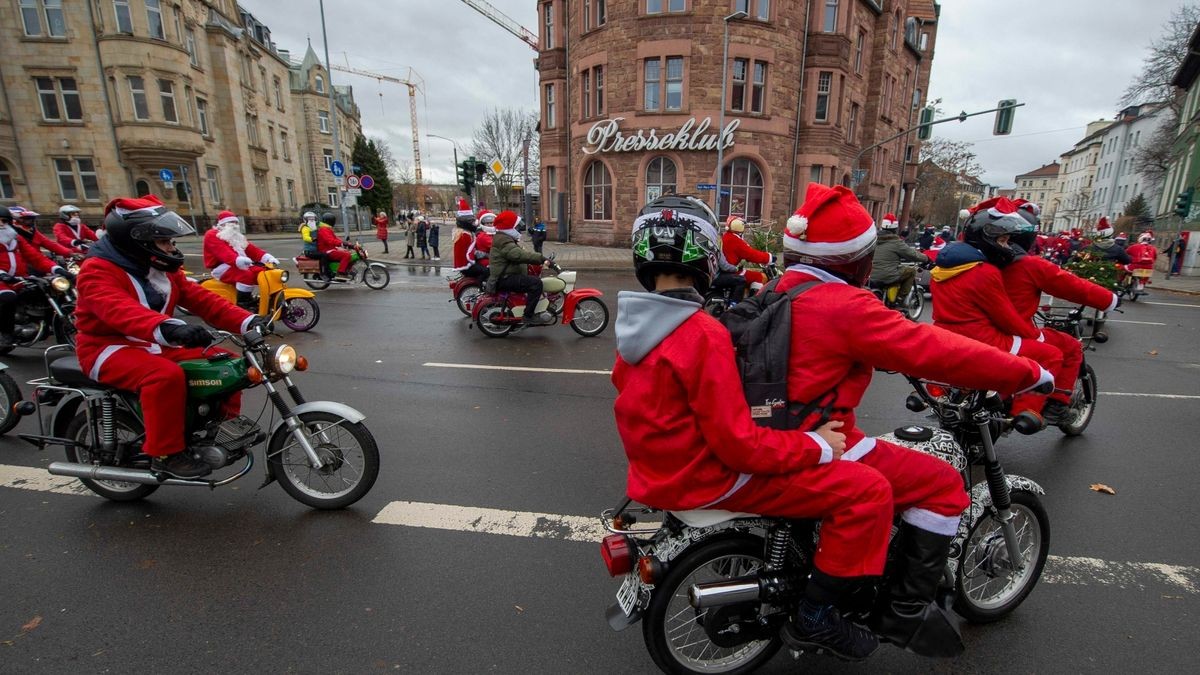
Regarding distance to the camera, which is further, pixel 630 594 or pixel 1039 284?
pixel 1039 284

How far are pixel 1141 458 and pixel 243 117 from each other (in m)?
47.5

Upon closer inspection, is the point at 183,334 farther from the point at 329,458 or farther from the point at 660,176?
the point at 660,176

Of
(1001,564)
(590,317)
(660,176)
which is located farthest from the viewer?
(660,176)

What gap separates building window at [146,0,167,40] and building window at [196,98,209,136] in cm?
384

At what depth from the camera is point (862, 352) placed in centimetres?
185

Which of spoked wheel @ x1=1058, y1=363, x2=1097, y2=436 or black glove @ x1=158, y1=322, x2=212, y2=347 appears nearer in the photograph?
black glove @ x1=158, y1=322, x2=212, y2=347

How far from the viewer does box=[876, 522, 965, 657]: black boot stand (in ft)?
6.52

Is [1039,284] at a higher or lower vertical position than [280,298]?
higher

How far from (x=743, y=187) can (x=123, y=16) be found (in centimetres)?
3456

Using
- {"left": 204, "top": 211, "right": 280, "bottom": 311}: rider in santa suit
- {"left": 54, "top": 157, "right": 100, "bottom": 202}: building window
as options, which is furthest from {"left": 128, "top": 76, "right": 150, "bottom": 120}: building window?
{"left": 204, "top": 211, "right": 280, "bottom": 311}: rider in santa suit

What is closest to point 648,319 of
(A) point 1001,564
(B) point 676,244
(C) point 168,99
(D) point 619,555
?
(B) point 676,244

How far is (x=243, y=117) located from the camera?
38.1 meters

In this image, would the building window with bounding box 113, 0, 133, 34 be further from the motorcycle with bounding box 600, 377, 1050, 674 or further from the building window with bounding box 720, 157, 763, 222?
the motorcycle with bounding box 600, 377, 1050, 674

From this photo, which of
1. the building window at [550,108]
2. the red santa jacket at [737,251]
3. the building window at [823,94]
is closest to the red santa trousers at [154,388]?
the red santa jacket at [737,251]
